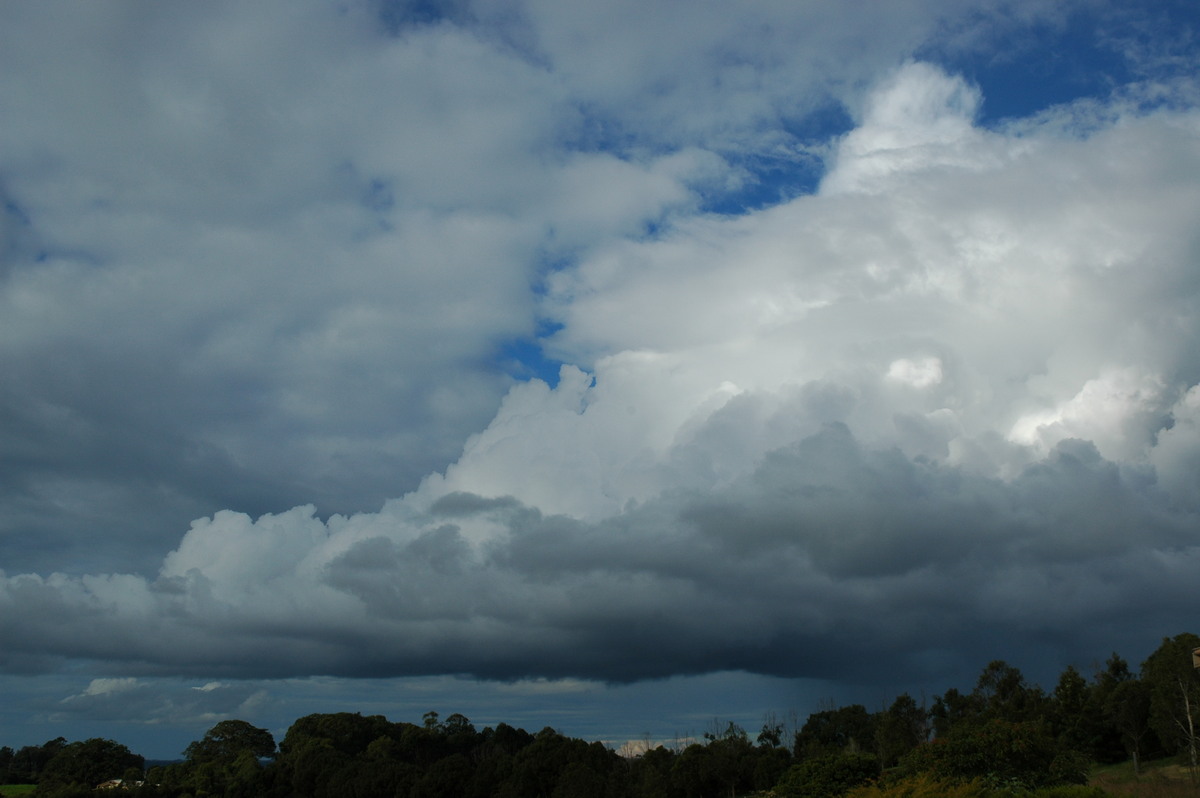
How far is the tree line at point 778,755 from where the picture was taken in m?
41.8

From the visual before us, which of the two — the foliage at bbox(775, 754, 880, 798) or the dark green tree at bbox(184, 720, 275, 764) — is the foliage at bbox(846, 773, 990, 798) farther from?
the dark green tree at bbox(184, 720, 275, 764)

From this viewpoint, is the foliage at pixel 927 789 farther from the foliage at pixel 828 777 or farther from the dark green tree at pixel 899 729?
the dark green tree at pixel 899 729

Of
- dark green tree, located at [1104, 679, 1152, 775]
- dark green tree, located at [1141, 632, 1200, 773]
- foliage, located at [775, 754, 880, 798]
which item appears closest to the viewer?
foliage, located at [775, 754, 880, 798]

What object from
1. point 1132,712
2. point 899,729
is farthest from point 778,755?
point 1132,712

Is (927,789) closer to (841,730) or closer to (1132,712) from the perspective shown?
(1132,712)

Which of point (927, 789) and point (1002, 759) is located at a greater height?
point (1002, 759)

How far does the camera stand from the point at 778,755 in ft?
292

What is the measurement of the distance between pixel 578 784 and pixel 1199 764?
171 feet

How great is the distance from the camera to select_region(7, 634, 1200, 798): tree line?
41.8 meters

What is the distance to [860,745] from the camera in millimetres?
102562

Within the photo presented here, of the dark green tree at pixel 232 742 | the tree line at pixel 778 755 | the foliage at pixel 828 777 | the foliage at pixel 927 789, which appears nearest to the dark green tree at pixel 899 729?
the tree line at pixel 778 755

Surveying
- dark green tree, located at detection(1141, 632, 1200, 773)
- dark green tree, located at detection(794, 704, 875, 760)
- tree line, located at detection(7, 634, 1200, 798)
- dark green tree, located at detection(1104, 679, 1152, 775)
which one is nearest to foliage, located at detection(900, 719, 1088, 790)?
tree line, located at detection(7, 634, 1200, 798)

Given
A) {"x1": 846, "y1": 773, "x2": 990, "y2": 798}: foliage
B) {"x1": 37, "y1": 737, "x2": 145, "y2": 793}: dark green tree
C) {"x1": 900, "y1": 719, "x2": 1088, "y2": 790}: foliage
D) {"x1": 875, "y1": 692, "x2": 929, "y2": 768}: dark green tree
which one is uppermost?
{"x1": 900, "y1": 719, "x2": 1088, "y2": 790}: foliage

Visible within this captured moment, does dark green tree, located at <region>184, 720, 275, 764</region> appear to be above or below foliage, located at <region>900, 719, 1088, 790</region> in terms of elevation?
below
